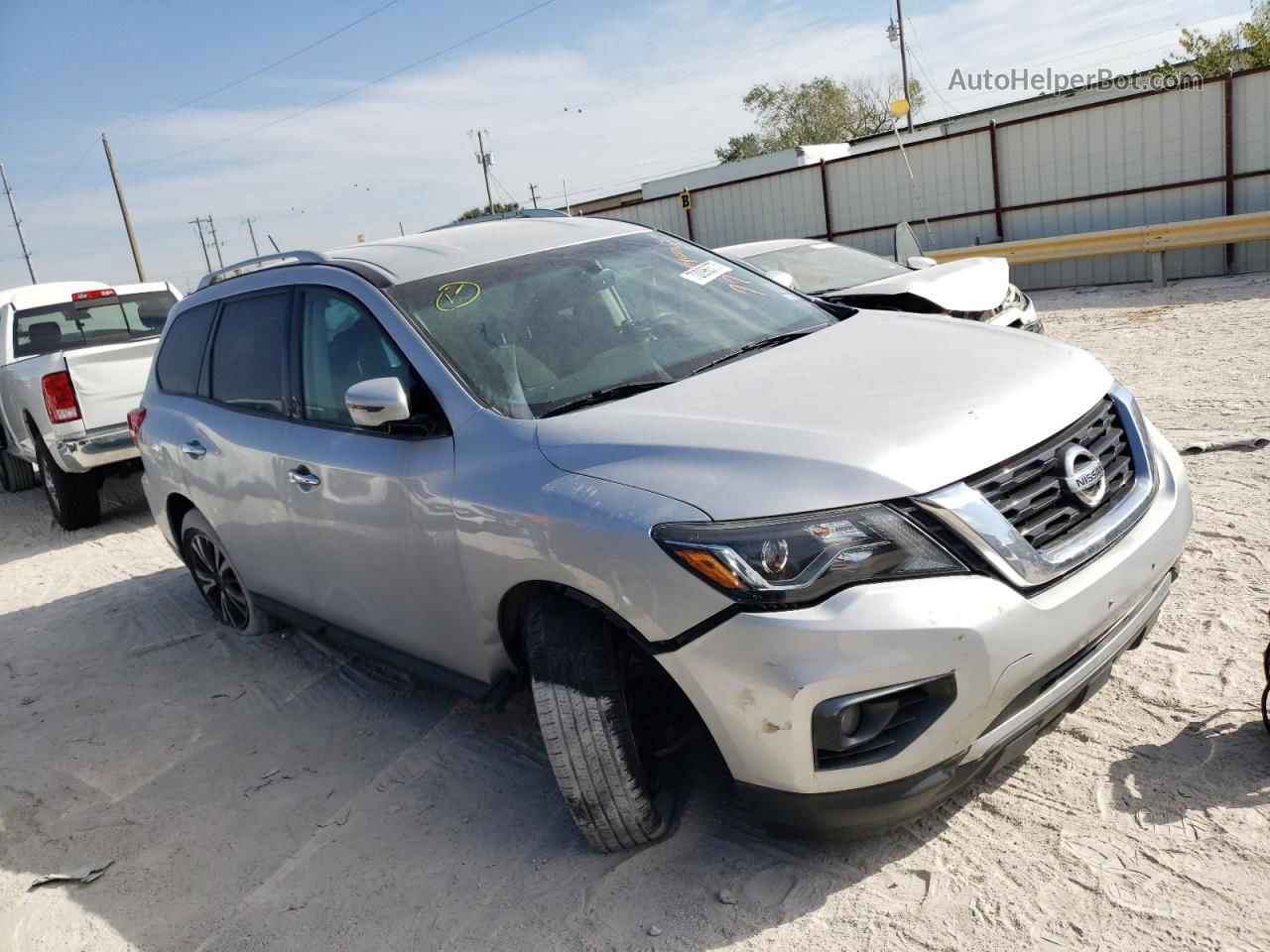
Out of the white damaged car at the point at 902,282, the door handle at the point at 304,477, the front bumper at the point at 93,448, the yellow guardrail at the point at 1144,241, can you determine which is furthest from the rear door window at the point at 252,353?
the yellow guardrail at the point at 1144,241

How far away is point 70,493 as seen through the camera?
8.12 metres

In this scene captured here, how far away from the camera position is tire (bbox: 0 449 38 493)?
414 inches

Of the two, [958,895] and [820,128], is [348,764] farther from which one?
[820,128]

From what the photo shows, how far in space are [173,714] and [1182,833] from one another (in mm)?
3867

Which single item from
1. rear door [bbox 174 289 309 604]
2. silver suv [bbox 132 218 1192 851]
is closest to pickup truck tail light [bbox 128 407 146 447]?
rear door [bbox 174 289 309 604]

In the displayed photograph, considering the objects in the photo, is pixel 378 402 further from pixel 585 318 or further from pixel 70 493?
pixel 70 493

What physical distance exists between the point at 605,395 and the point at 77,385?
636cm

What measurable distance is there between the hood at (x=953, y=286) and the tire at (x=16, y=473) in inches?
338

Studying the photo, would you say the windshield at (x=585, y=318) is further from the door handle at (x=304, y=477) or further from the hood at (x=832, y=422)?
the door handle at (x=304, y=477)

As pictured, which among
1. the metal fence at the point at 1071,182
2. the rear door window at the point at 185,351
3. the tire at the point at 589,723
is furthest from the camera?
the metal fence at the point at 1071,182

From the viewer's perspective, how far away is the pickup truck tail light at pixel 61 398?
25.4 ft

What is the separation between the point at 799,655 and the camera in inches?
87.4

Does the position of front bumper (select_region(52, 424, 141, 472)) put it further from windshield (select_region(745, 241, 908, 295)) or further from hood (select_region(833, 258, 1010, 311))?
hood (select_region(833, 258, 1010, 311))

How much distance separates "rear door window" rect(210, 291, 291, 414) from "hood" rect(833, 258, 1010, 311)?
3987 mm
